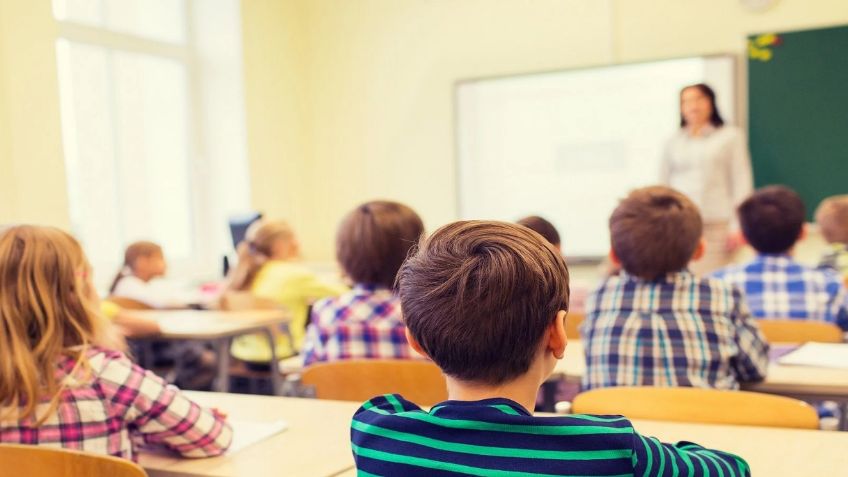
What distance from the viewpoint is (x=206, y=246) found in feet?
20.7

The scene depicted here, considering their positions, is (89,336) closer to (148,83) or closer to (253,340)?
(253,340)

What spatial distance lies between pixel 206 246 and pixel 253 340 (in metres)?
2.44

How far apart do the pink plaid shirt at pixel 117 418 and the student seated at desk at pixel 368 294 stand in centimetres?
82

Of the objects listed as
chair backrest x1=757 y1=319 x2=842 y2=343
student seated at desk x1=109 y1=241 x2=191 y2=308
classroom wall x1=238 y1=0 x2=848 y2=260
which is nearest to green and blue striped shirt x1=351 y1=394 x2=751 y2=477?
chair backrest x1=757 y1=319 x2=842 y2=343

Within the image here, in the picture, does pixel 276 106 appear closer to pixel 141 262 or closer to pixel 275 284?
pixel 141 262

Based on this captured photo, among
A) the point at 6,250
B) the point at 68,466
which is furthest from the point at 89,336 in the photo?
the point at 68,466

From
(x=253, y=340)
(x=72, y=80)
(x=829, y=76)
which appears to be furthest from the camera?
(x=72, y=80)

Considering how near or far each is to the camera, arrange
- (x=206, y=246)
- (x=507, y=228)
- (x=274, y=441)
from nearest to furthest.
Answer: (x=507, y=228), (x=274, y=441), (x=206, y=246)

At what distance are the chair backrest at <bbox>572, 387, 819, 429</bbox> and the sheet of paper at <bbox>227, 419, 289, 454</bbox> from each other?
2.04 feet

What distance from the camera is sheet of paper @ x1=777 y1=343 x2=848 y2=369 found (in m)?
2.28

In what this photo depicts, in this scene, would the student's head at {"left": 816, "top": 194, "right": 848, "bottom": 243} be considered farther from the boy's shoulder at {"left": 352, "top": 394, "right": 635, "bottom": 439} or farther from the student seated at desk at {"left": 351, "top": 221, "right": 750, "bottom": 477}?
the boy's shoulder at {"left": 352, "top": 394, "right": 635, "bottom": 439}

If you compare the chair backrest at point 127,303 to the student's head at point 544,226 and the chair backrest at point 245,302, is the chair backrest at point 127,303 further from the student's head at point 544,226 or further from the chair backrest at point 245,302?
the student's head at point 544,226

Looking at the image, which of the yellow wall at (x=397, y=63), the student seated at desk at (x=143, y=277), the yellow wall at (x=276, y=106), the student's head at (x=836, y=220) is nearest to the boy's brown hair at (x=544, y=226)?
the student's head at (x=836, y=220)

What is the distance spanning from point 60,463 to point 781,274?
8.28 ft
